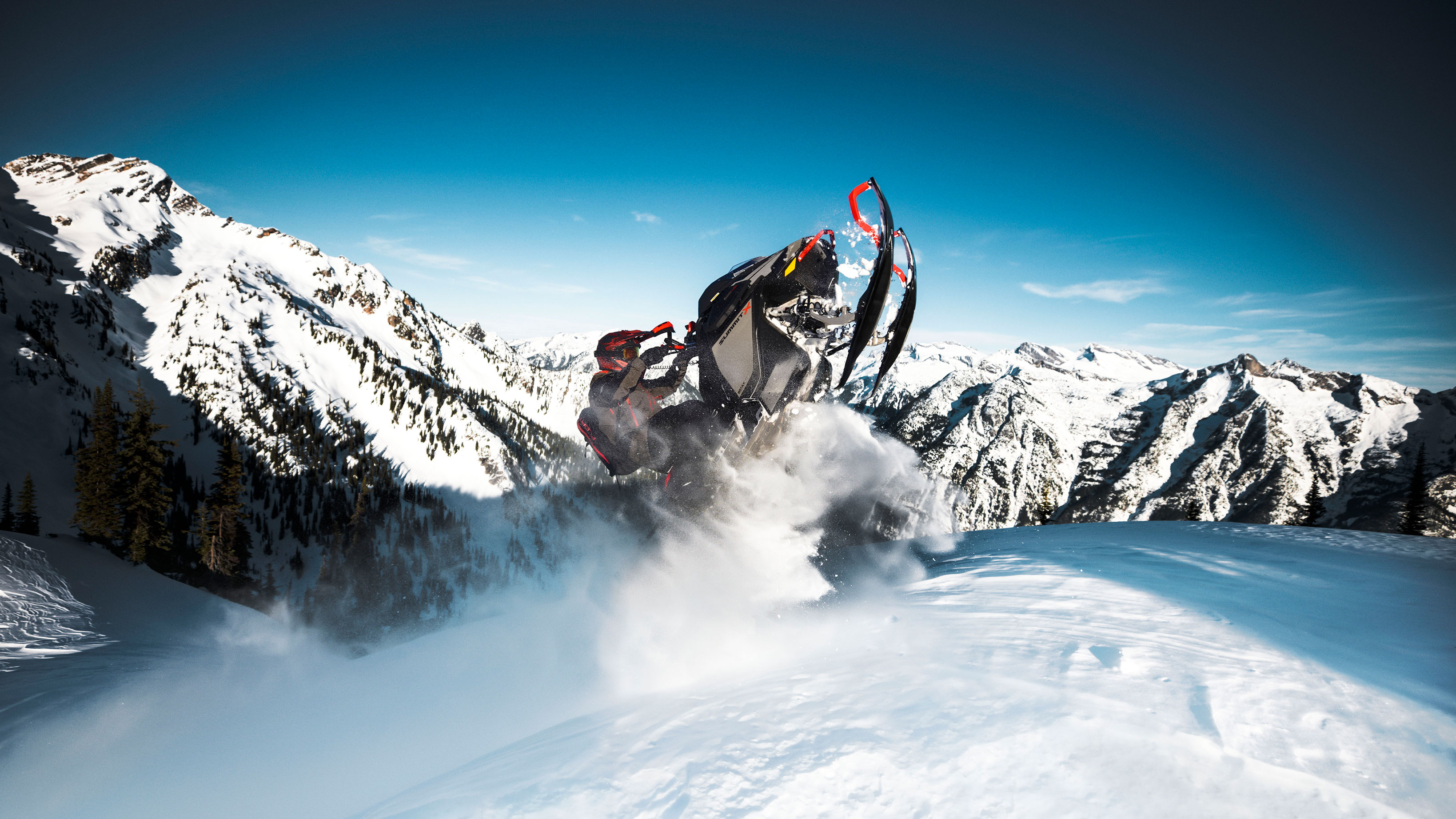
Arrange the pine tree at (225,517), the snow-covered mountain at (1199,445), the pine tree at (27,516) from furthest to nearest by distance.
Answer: the snow-covered mountain at (1199,445)
the pine tree at (225,517)
the pine tree at (27,516)

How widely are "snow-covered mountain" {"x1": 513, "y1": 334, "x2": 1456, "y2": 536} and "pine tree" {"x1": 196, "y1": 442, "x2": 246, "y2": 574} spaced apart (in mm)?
126432

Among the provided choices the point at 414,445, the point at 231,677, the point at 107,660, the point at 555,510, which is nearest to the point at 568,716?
the point at 231,677

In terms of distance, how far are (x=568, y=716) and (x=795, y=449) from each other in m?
5.17

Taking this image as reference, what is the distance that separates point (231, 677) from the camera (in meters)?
6.68

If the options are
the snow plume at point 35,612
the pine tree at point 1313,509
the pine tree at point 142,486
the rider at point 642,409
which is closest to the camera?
the rider at point 642,409

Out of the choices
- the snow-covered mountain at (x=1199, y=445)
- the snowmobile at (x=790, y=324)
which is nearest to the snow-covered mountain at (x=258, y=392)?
the snowmobile at (x=790, y=324)

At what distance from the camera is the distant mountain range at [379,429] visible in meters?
85.4

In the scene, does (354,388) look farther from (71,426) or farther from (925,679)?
(925,679)

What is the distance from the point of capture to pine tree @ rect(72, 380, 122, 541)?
94.7 feet

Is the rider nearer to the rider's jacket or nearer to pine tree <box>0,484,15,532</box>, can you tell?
the rider's jacket

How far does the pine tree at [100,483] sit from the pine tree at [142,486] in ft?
1.04

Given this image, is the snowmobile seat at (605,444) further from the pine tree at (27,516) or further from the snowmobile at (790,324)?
the pine tree at (27,516)

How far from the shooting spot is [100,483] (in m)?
29.2

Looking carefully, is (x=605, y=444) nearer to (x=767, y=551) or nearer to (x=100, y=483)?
(x=767, y=551)
